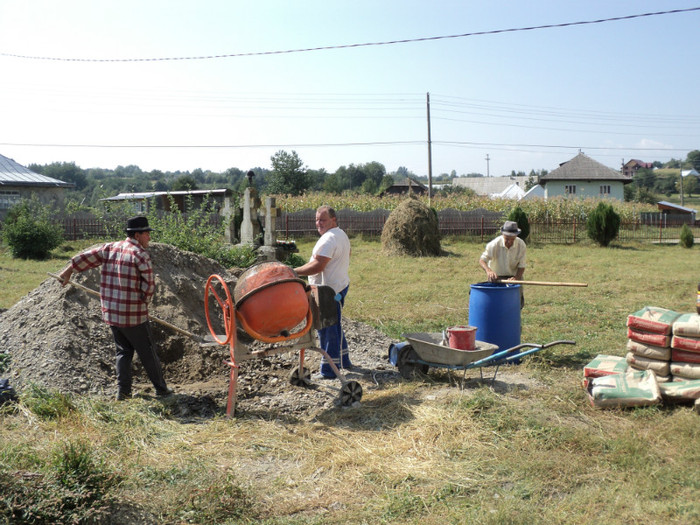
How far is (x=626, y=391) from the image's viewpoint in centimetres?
535

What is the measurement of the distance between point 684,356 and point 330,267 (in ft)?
10.7

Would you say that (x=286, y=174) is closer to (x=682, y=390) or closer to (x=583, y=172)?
(x=583, y=172)

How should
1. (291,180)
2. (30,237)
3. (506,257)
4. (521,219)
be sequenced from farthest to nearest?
1. (291,180)
2. (521,219)
3. (30,237)
4. (506,257)

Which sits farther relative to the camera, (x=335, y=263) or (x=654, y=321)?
(x=335, y=263)

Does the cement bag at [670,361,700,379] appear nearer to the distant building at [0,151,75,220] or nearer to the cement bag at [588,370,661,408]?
the cement bag at [588,370,661,408]

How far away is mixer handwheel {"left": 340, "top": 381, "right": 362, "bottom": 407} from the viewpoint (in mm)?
5539

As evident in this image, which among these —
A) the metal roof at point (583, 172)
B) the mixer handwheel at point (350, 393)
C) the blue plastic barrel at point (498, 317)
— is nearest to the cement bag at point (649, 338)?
the blue plastic barrel at point (498, 317)

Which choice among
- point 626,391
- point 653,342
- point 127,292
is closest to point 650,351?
Result: point 653,342

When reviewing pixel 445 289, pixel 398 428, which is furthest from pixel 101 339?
pixel 445 289

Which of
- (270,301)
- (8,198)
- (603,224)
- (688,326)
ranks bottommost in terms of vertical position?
(688,326)

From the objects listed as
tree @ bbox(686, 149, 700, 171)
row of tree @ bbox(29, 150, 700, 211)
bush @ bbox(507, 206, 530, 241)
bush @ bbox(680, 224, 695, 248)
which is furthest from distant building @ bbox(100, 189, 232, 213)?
tree @ bbox(686, 149, 700, 171)

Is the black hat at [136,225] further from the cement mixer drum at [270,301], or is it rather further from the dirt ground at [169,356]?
the dirt ground at [169,356]

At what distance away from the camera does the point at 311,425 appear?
17.0 feet

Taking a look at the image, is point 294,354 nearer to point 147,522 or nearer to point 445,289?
point 147,522
